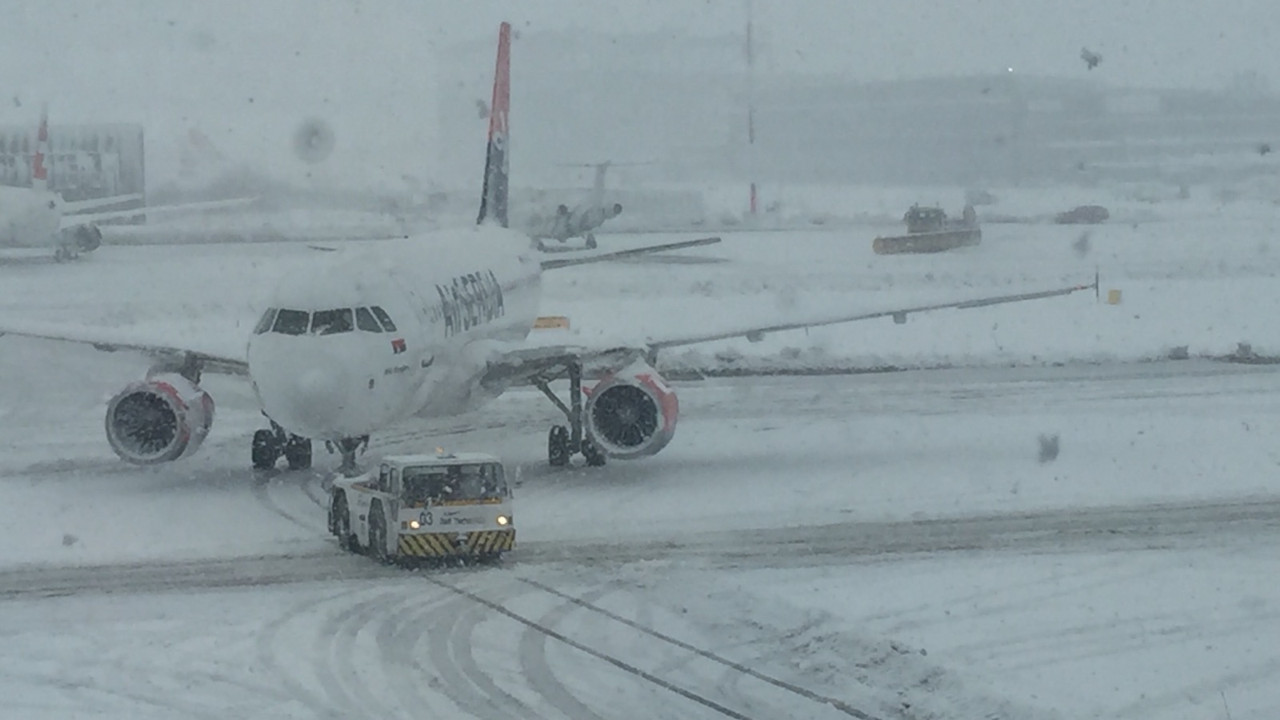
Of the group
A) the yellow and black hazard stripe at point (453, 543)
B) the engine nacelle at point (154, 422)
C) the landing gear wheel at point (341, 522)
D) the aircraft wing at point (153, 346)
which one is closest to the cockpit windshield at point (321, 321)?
the landing gear wheel at point (341, 522)

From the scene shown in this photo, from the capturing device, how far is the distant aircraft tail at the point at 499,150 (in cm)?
4138

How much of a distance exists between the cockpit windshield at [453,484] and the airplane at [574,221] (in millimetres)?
61063

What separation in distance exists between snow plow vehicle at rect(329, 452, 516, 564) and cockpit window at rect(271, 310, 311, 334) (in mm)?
3507

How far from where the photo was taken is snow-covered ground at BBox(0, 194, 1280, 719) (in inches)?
616

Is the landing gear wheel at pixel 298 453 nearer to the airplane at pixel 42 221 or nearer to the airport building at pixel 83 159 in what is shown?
the airplane at pixel 42 221

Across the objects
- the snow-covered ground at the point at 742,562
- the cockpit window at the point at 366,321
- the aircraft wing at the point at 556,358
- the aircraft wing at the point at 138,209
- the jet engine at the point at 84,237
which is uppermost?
the aircraft wing at the point at 138,209

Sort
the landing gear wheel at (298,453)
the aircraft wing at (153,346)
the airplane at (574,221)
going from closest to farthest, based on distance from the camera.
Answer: the aircraft wing at (153,346) < the landing gear wheel at (298,453) < the airplane at (574,221)

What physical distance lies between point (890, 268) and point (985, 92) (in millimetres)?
30362

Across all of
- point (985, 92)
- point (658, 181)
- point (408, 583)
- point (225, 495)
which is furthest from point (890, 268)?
point (408, 583)

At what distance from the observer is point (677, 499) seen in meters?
26.8

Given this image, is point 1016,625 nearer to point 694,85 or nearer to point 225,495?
point 225,495

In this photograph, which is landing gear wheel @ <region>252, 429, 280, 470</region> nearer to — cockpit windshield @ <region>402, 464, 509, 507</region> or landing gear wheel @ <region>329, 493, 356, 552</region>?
landing gear wheel @ <region>329, 493, 356, 552</region>

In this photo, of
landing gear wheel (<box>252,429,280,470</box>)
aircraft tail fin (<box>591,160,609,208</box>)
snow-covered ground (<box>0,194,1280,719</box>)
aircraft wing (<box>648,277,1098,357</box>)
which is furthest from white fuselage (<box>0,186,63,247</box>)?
aircraft wing (<box>648,277,1098,357</box>)

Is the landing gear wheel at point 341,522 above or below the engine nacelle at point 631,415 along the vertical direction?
below
